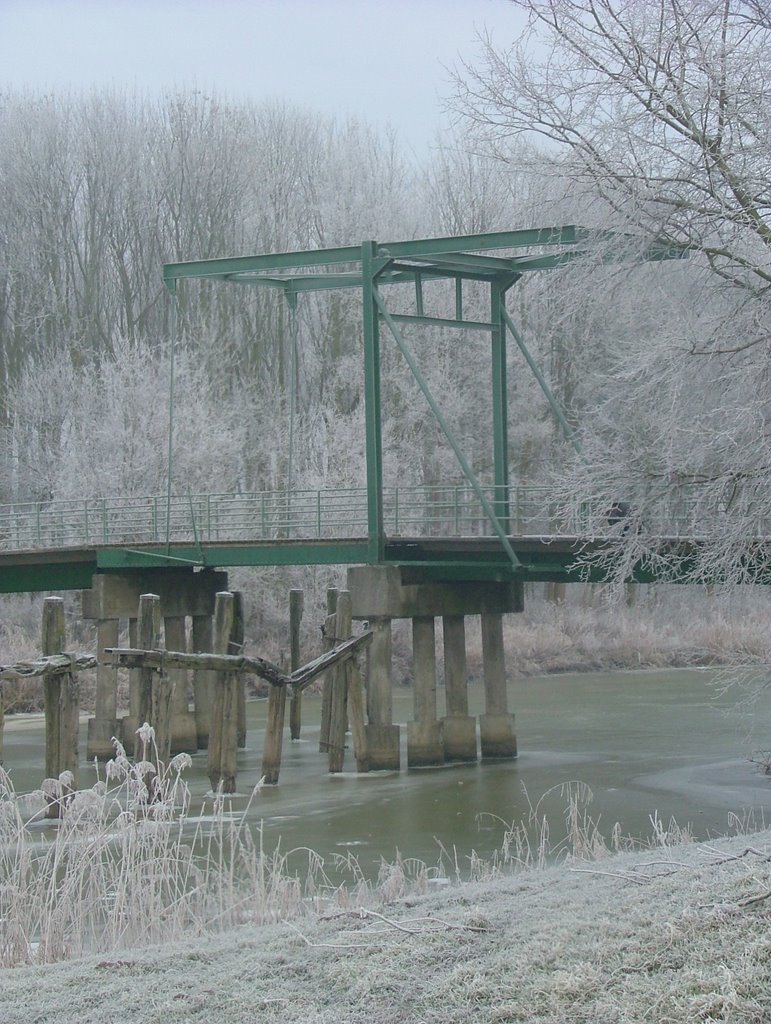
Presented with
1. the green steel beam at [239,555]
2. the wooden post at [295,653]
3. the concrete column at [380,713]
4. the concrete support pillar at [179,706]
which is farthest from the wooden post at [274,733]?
the wooden post at [295,653]

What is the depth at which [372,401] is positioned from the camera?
19.6m

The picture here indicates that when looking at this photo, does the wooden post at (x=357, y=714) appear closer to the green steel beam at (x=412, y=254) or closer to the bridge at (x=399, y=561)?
the bridge at (x=399, y=561)

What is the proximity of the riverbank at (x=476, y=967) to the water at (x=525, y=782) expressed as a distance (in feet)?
16.9

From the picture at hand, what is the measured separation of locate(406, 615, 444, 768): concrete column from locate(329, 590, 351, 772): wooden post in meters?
0.95

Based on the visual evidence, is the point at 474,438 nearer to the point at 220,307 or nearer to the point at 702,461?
the point at 220,307

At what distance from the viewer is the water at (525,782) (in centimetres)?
1455

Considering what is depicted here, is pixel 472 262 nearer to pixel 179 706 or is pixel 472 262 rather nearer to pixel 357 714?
pixel 357 714

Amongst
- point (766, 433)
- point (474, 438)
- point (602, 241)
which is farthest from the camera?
point (474, 438)

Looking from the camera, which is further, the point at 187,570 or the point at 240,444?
the point at 240,444

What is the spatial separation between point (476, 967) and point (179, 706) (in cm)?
1776

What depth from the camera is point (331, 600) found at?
22.8m

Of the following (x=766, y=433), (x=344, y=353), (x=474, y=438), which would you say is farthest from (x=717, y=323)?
(x=344, y=353)

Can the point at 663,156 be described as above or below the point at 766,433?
above

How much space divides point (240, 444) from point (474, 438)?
5.65 metres
